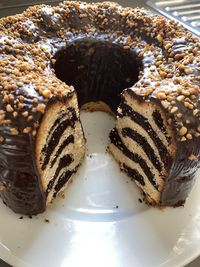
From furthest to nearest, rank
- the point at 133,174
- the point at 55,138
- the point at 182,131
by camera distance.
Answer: the point at 133,174, the point at 55,138, the point at 182,131

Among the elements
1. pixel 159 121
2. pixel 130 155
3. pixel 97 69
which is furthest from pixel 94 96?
pixel 159 121

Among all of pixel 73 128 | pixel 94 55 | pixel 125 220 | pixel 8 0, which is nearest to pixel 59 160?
pixel 73 128

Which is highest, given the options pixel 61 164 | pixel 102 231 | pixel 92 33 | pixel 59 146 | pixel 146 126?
pixel 92 33

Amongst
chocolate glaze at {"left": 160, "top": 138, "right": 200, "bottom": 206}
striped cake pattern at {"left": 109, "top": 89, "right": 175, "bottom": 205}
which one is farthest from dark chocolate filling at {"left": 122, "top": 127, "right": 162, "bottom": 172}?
chocolate glaze at {"left": 160, "top": 138, "right": 200, "bottom": 206}

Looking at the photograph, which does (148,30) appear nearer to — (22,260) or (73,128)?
(73,128)

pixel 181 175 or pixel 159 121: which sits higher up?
pixel 159 121

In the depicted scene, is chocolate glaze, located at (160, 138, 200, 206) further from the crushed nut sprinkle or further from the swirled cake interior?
the swirled cake interior

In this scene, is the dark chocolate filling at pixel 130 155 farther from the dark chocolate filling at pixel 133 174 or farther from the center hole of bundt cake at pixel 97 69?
the center hole of bundt cake at pixel 97 69

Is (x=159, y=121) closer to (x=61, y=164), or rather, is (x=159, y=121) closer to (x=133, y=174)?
(x=133, y=174)
